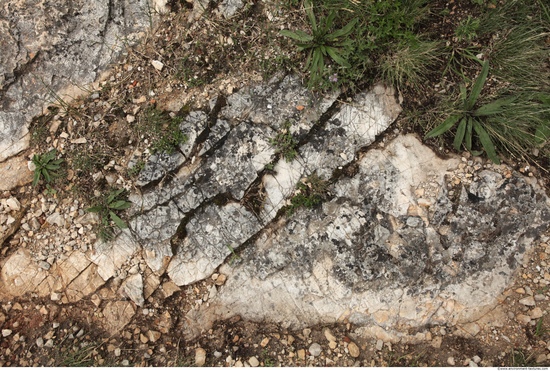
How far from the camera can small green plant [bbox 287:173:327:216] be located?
3.52 m

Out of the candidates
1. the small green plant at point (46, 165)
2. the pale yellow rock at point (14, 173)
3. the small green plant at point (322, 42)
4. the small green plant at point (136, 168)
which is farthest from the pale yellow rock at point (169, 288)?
the small green plant at point (322, 42)

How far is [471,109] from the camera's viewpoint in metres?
3.53

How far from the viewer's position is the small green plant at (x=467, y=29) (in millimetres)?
3492

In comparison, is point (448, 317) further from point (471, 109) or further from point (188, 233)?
point (188, 233)

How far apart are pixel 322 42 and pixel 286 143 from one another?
956 mm

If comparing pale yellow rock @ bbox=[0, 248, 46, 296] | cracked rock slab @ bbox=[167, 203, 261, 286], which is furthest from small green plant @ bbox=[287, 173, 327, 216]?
pale yellow rock @ bbox=[0, 248, 46, 296]

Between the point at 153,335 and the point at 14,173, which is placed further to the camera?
the point at 14,173

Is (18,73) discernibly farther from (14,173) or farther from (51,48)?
(14,173)

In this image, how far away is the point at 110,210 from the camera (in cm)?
357

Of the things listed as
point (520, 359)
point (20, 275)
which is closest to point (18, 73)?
point (20, 275)

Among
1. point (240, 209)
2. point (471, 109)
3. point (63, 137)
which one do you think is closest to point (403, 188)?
point (471, 109)

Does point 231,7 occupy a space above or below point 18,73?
above

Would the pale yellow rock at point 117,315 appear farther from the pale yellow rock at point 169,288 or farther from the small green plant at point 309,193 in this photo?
the small green plant at point 309,193

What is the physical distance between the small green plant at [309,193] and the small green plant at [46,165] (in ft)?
7.12
